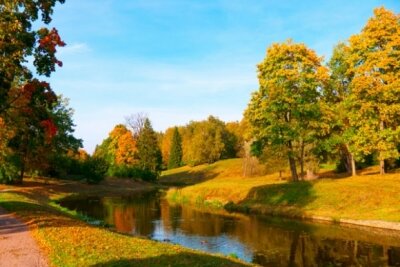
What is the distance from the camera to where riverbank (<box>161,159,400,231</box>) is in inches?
1435

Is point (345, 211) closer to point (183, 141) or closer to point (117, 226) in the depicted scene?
point (117, 226)

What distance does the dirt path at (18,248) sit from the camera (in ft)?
50.8

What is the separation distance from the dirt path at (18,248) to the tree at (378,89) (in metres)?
37.8

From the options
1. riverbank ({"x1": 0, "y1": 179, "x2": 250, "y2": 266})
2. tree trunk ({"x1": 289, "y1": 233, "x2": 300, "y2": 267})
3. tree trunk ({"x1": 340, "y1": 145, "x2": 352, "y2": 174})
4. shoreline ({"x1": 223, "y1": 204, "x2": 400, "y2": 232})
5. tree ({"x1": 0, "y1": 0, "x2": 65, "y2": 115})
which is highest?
tree ({"x1": 0, "y1": 0, "x2": 65, "y2": 115})

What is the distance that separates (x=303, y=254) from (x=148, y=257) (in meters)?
12.9

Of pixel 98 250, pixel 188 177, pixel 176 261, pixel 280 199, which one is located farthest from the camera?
pixel 188 177

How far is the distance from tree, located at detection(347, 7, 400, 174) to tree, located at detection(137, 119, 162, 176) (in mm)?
69039

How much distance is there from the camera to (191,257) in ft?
56.8

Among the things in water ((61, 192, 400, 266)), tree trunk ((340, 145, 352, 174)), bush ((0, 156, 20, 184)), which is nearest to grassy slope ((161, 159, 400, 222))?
water ((61, 192, 400, 266))

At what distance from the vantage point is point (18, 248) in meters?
17.7

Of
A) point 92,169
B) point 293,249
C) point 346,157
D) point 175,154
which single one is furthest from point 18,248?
point 175,154

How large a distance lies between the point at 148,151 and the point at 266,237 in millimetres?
83031

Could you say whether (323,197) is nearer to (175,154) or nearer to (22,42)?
(22,42)

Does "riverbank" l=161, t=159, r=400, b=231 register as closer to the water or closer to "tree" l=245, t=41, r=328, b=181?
the water
